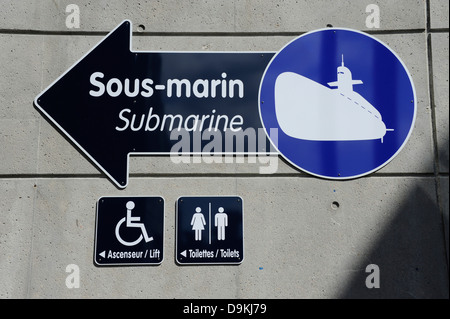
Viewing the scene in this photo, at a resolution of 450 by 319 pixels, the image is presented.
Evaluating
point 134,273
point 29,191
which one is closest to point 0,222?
point 29,191

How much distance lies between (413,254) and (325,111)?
4.20ft

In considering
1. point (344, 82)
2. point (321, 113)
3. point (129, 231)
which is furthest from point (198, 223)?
point (344, 82)

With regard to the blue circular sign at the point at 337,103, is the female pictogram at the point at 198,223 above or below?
below

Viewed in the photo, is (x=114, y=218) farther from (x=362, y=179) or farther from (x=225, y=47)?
(x=362, y=179)

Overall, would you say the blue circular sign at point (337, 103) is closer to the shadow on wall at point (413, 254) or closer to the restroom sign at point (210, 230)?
the shadow on wall at point (413, 254)

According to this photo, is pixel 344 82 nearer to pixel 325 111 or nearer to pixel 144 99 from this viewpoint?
pixel 325 111

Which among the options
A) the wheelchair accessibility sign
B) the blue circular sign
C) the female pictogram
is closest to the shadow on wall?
the blue circular sign

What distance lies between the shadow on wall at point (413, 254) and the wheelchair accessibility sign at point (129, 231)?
146 cm

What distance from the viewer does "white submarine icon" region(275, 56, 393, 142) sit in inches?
197

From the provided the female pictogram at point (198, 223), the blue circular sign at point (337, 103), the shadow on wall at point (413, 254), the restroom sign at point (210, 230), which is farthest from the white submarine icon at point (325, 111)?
the female pictogram at point (198, 223)

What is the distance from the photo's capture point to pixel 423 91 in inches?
201

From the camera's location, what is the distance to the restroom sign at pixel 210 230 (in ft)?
15.9

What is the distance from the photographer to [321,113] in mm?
5051

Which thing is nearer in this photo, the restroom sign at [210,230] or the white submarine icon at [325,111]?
the restroom sign at [210,230]
